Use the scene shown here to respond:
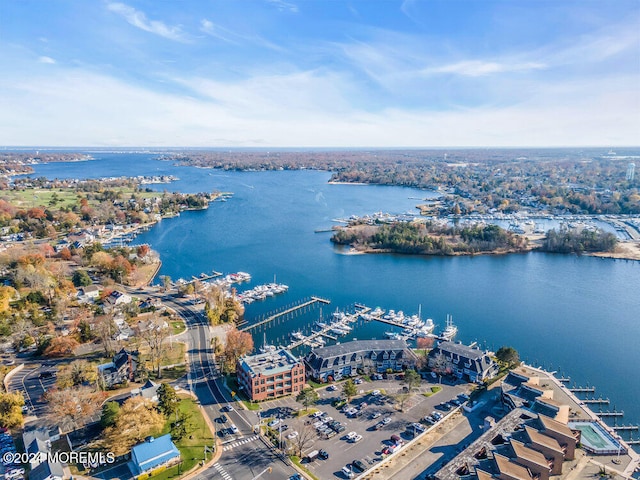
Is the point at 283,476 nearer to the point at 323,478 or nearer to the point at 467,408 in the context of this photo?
the point at 323,478

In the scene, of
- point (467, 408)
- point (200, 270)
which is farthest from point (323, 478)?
point (200, 270)

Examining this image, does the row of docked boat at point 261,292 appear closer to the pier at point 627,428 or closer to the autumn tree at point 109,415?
the autumn tree at point 109,415

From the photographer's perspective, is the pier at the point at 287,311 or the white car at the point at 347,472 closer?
the white car at the point at 347,472

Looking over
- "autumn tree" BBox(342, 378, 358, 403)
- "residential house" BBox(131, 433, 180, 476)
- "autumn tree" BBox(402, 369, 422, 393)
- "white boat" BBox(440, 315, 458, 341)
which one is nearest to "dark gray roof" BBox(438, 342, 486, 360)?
"autumn tree" BBox(402, 369, 422, 393)

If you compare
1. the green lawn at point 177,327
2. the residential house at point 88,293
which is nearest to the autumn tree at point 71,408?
the green lawn at point 177,327

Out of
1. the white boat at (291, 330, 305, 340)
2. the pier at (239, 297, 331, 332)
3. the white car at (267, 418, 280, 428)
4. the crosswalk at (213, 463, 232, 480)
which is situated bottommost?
the white boat at (291, 330, 305, 340)

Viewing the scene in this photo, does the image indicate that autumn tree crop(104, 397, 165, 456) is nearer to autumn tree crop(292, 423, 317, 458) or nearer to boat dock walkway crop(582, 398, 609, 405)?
autumn tree crop(292, 423, 317, 458)

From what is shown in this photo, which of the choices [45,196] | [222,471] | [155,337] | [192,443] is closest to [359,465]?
[222,471]
